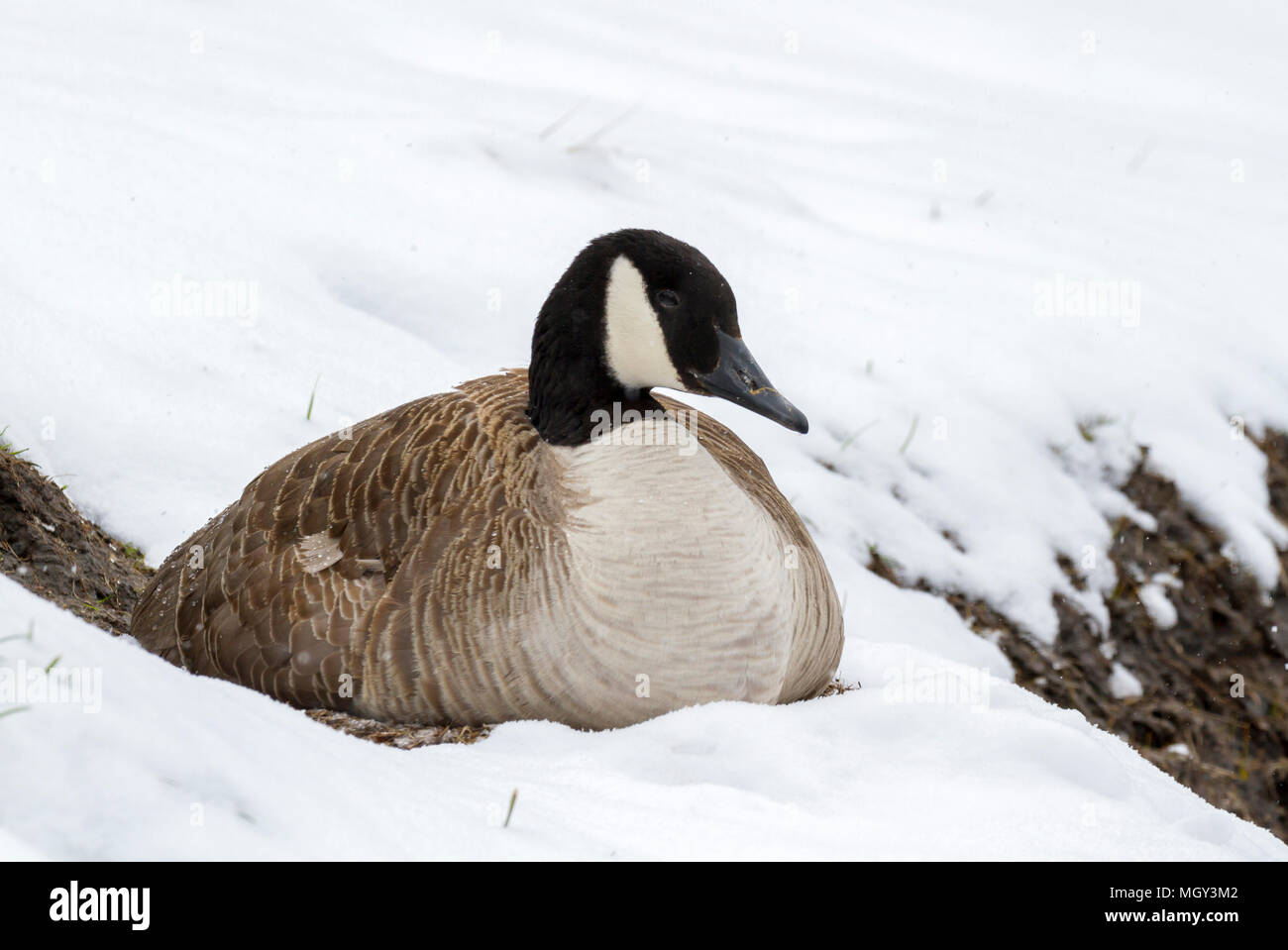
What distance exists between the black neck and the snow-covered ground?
3.40ft

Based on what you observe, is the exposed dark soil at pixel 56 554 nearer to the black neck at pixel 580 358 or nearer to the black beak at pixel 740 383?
the black neck at pixel 580 358

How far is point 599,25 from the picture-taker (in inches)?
460

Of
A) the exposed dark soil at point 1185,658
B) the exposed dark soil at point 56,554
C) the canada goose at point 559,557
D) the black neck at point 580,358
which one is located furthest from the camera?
the exposed dark soil at point 1185,658

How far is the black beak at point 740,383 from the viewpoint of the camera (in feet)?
14.0

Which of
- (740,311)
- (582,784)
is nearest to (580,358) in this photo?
(582,784)

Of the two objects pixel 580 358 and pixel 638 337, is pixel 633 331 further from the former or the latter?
pixel 580 358

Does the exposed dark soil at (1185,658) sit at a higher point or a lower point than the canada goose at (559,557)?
lower

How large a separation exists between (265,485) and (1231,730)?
527cm

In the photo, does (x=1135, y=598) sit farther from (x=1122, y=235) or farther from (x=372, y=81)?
(x=372, y=81)

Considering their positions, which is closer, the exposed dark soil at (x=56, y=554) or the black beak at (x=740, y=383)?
the black beak at (x=740, y=383)

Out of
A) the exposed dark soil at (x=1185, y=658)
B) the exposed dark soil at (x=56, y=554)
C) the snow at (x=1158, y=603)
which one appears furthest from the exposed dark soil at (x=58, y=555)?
the snow at (x=1158, y=603)

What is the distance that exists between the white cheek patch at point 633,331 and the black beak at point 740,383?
0.13 metres

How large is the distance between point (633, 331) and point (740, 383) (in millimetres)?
384
